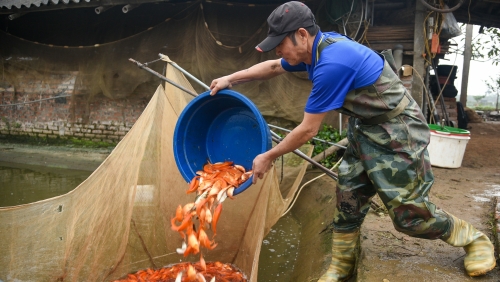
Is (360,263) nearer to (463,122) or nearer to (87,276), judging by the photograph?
(87,276)

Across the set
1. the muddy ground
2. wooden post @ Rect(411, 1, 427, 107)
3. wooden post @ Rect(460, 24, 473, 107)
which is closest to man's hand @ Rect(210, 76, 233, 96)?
the muddy ground

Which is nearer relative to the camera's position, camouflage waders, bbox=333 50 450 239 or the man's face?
the man's face

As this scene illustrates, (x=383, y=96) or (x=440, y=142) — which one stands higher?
(x=383, y=96)

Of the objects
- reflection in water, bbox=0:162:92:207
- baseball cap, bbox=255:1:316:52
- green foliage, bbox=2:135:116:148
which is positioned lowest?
reflection in water, bbox=0:162:92:207

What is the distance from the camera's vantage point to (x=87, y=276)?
10.7 feet

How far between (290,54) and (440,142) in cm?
398

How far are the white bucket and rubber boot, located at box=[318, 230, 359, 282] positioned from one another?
128 inches

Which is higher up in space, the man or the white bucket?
the man

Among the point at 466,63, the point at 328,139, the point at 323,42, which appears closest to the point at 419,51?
the point at 328,139

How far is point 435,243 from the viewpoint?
10.3 ft

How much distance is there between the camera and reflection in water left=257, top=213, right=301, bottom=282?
12.7ft

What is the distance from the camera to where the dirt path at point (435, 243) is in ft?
8.65

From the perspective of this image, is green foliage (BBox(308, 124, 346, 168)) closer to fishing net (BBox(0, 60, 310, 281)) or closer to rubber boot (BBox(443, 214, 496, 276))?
fishing net (BBox(0, 60, 310, 281))

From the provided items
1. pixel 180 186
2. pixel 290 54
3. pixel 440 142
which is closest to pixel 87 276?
pixel 180 186
